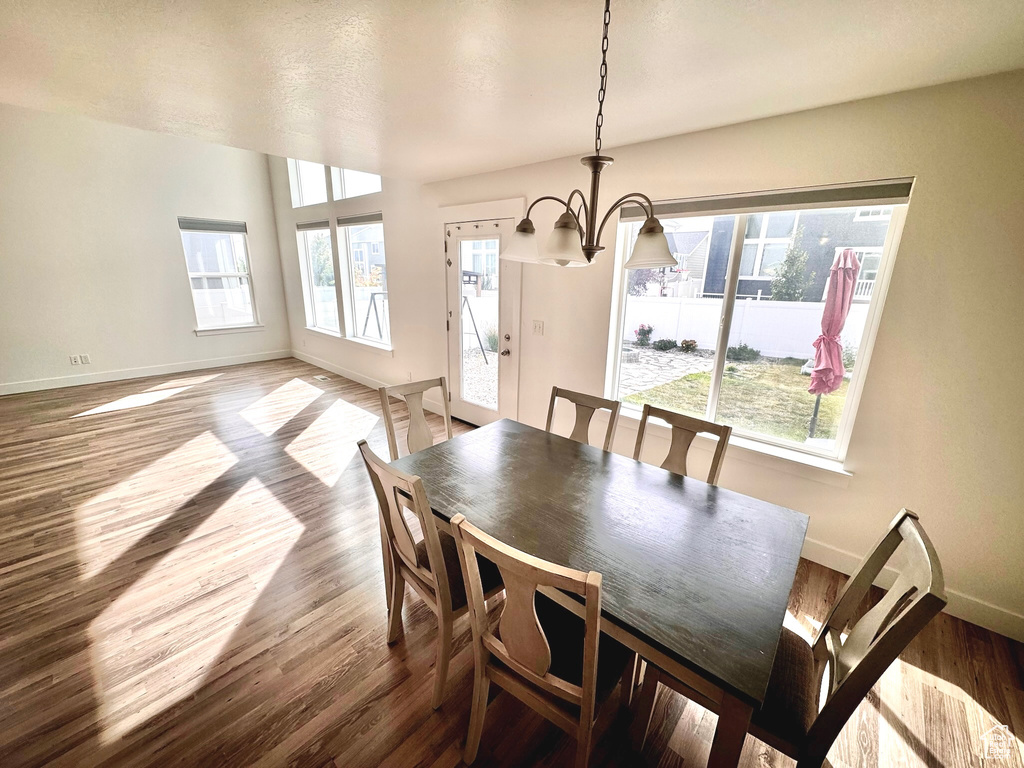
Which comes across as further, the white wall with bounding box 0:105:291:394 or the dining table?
the white wall with bounding box 0:105:291:394

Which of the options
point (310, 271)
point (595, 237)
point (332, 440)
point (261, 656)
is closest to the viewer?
point (595, 237)

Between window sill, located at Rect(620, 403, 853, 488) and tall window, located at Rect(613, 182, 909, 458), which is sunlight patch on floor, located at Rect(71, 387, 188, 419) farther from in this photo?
window sill, located at Rect(620, 403, 853, 488)

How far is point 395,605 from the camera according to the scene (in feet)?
5.62

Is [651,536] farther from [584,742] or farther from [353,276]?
[353,276]

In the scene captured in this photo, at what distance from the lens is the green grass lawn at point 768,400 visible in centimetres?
231

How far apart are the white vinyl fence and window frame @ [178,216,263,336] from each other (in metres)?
6.13

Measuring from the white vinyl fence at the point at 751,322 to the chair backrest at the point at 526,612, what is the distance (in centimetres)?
204

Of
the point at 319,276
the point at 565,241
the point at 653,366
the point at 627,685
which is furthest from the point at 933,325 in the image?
the point at 319,276

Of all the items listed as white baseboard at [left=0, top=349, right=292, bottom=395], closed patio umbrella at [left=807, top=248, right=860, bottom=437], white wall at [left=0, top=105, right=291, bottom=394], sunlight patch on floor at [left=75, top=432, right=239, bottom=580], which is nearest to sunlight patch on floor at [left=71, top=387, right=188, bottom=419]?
white baseboard at [left=0, top=349, right=292, bottom=395]

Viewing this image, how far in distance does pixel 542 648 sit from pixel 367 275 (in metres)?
5.10

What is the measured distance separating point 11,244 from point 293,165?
320 centimetres

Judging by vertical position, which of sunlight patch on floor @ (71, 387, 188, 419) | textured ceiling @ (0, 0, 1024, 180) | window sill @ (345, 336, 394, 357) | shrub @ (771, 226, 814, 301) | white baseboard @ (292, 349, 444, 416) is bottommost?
sunlight patch on floor @ (71, 387, 188, 419)

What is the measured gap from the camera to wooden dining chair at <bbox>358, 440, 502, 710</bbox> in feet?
4.20

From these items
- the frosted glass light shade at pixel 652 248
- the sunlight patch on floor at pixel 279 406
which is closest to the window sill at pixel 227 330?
the sunlight patch on floor at pixel 279 406
